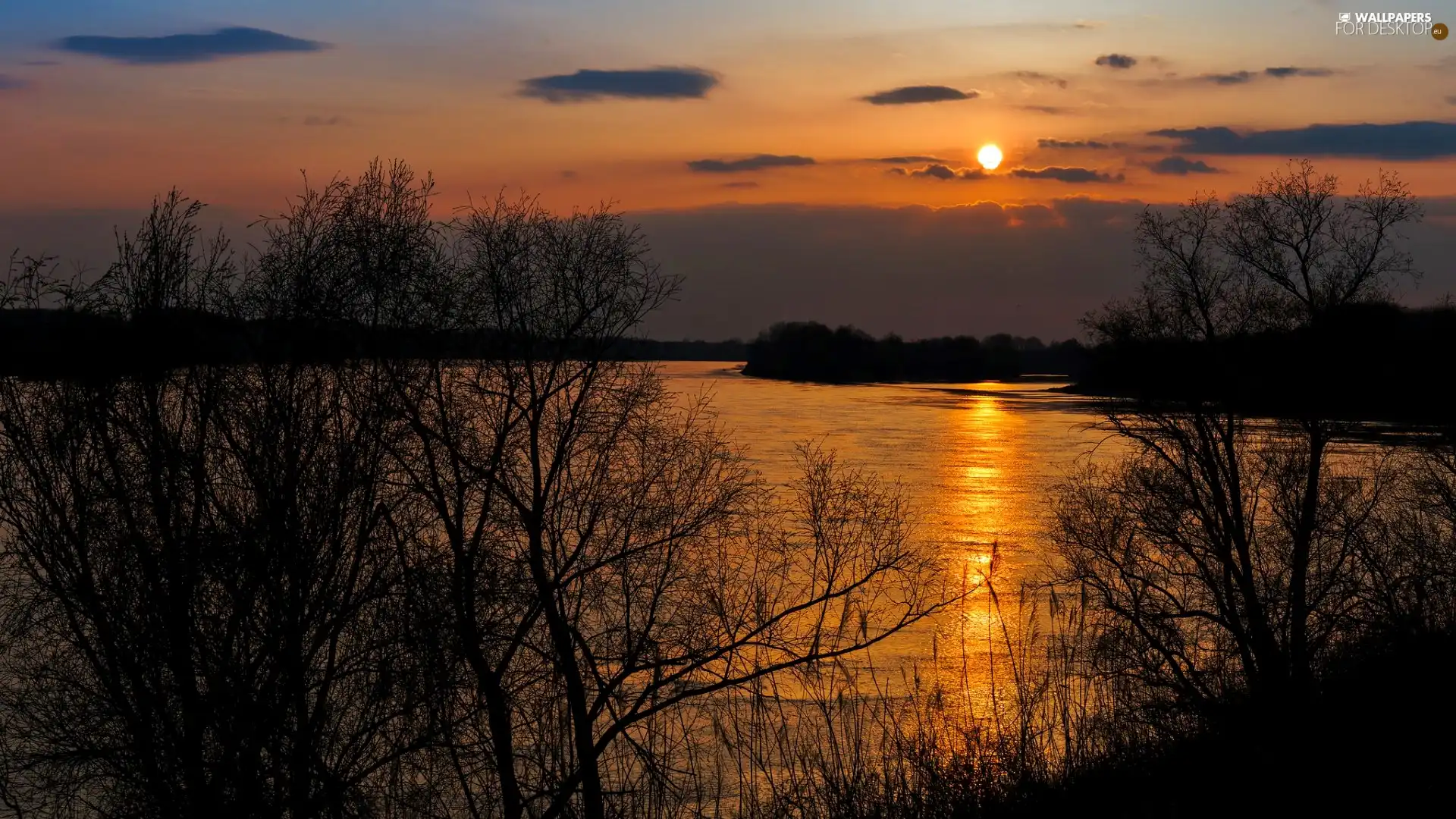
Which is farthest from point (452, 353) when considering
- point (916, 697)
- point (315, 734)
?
point (916, 697)

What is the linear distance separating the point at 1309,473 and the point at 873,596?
10.1 meters

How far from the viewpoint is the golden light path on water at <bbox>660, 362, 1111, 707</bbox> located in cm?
2708

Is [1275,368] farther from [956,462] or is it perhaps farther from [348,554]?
[956,462]

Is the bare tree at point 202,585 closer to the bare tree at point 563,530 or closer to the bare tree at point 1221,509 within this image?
the bare tree at point 563,530

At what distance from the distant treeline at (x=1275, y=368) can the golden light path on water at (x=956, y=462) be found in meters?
3.47

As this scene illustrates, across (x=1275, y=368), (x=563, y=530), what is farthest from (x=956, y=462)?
(x=563, y=530)

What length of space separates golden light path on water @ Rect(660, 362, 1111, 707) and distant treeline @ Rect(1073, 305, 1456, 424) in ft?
11.4

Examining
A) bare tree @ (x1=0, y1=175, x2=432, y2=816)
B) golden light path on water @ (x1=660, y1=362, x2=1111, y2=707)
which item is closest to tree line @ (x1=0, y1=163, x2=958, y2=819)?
bare tree @ (x1=0, y1=175, x2=432, y2=816)

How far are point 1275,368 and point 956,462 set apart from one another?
28.6 meters

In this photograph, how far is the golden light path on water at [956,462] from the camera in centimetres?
2708

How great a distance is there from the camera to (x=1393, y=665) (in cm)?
1812

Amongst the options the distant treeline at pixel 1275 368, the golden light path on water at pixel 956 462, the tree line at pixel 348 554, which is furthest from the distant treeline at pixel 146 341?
the distant treeline at pixel 1275 368

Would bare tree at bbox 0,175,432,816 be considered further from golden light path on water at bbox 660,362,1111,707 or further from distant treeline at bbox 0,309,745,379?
golden light path on water at bbox 660,362,1111,707

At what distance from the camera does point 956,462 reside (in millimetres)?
55094
